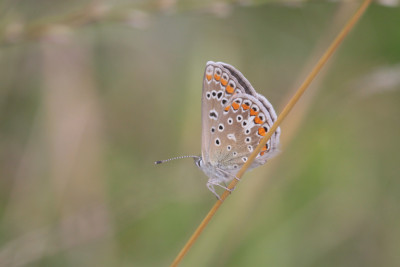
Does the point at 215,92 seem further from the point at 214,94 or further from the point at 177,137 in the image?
the point at 177,137

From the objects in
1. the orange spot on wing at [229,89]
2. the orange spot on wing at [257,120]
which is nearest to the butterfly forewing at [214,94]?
the orange spot on wing at [229,89]

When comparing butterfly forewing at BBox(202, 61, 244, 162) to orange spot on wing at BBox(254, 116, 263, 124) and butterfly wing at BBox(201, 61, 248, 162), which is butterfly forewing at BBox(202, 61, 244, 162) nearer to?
butterfly wing at BBox(201, 61, 248, 162)

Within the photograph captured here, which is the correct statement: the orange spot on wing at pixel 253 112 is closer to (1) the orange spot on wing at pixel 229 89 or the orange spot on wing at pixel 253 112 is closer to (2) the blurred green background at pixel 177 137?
(1) the orange spot on wing at pixel 229 89

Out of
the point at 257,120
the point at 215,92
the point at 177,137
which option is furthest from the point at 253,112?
the point at 177,137

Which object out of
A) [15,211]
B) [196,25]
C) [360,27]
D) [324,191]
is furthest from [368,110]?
[15,211]

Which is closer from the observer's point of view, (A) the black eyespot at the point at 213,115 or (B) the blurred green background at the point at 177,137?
(A) the black eyespot at the point at 213,115

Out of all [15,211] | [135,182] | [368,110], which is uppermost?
[368,110]

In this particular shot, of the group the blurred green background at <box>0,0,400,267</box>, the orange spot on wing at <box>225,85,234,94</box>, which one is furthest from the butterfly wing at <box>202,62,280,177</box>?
the blurred green background at <box>0,0,400,267</box>

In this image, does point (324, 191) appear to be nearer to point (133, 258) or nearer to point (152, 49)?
point (133, 258)
